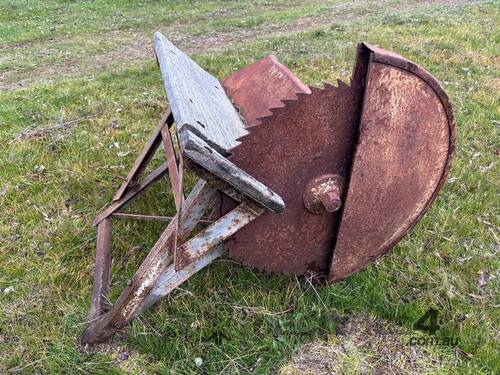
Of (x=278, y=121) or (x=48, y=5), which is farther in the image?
(x=48, y=5)

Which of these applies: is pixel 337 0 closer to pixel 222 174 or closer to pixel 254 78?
pixel 254 78

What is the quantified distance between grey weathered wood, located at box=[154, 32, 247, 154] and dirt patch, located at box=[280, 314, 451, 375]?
126cm

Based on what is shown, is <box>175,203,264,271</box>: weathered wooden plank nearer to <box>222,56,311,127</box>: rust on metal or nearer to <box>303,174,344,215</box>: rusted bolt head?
<box>303,174,344,215</box>: rusted bolt head

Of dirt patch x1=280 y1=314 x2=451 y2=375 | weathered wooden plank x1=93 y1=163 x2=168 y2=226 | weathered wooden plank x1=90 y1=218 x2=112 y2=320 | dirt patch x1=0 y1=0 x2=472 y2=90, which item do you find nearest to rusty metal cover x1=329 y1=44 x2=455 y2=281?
dirt patch x1=280 y1=314 x2=451 y2=375

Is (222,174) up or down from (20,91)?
up

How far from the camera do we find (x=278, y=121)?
7.20 ft

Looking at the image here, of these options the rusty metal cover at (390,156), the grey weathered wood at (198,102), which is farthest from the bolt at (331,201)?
the grey weathered wood at (198,102)

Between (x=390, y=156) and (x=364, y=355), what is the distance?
3.68ft

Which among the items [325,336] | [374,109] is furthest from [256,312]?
[374,109]

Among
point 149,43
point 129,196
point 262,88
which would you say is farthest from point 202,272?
point 149,43

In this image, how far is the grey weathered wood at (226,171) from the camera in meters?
1.94

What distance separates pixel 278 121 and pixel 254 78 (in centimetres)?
137

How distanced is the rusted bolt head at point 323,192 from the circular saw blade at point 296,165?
0.03 meters

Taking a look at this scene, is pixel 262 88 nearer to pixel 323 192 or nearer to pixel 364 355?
pixel 323 192
